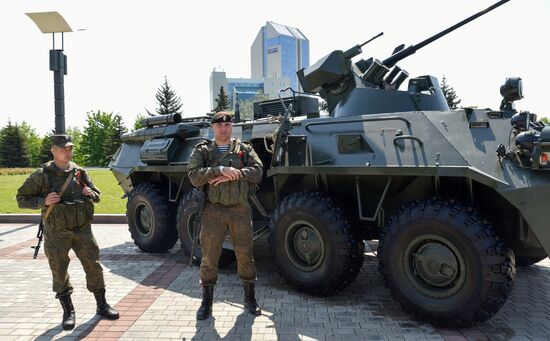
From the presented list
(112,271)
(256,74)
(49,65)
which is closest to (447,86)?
(49,65)

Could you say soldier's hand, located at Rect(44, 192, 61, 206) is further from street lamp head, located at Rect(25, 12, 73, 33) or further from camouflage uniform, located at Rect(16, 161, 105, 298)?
street lamp head, located at Rect(25, 12, 73, 33)

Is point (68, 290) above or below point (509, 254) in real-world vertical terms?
below

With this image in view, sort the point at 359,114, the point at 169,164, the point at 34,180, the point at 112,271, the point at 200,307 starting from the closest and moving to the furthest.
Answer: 1. the point at 34,180
2. the point at 200,307
3. the point at 359,114
4. the point at 112,271
5. the point at 169,164

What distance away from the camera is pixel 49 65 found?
1033 cm

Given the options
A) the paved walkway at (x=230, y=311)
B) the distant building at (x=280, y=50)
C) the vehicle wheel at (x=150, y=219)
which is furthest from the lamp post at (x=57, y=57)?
the distant building at (x=280, y=50)

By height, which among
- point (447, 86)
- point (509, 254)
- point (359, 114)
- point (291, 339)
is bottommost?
point (291, 339)

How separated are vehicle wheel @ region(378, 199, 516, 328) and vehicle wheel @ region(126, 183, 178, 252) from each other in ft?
12.3

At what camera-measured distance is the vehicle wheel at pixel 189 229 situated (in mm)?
6105


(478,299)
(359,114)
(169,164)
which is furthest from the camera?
(169,164)

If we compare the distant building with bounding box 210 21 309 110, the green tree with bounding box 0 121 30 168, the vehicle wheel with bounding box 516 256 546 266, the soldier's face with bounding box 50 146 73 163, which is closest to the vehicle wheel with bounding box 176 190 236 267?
the soldier's face with bounding box 50 146 73 163

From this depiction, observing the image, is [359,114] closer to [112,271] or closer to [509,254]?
[509,254]

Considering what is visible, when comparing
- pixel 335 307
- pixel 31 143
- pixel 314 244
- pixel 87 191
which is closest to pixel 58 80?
pixel 87 191

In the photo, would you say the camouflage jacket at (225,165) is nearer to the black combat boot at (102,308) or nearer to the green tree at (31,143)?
the black combat boot at (102,308)

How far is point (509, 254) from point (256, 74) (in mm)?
124856
